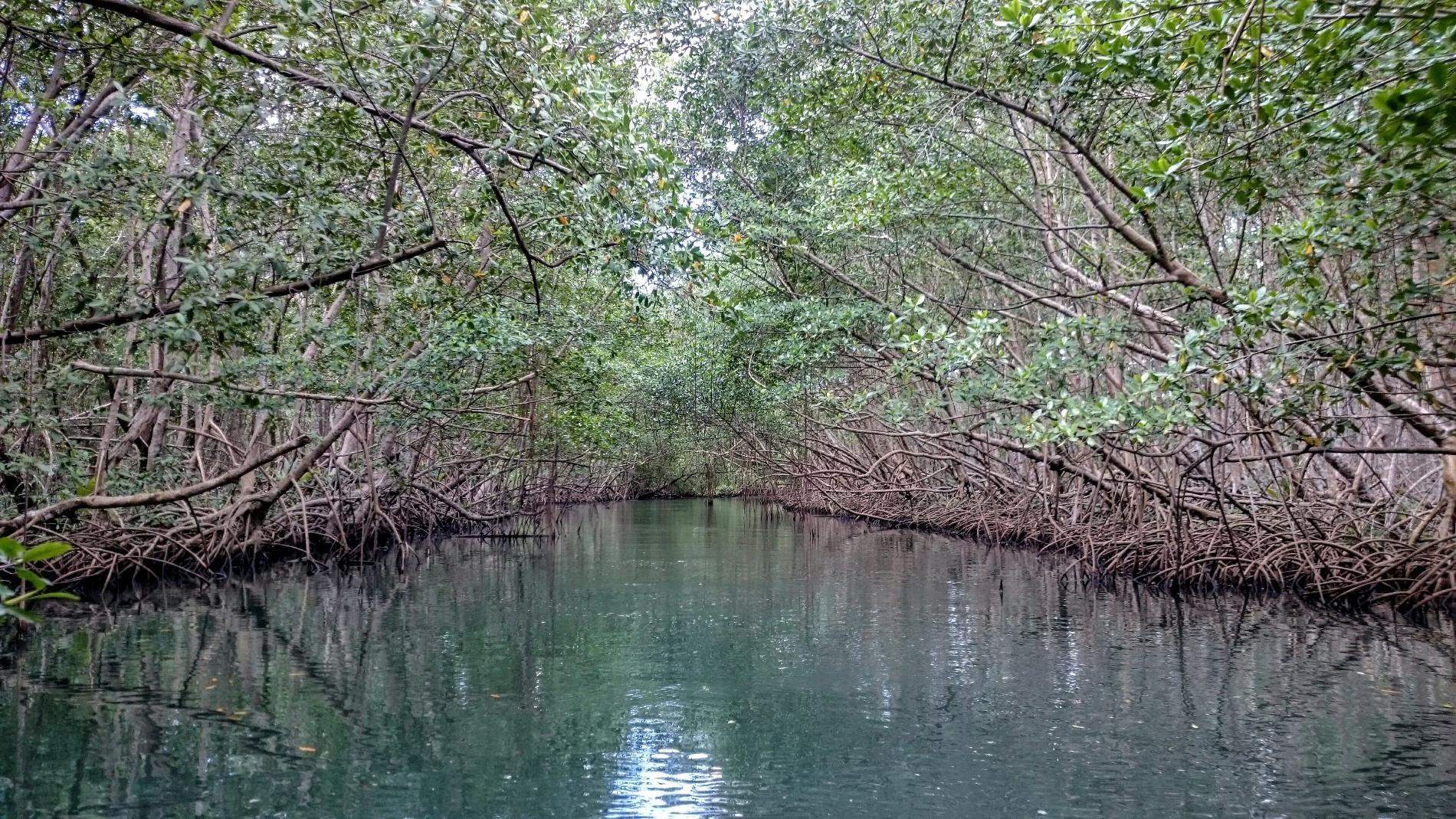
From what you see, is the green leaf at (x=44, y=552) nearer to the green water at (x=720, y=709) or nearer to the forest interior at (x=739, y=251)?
the forest interior at (x=739, y=251)

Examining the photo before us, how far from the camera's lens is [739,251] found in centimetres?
738

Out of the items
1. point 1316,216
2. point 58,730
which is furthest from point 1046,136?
point 58,730

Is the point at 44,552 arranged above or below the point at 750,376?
below

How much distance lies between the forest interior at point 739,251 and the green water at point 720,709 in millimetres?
940

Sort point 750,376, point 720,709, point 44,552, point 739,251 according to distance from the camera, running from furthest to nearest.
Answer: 1. point 750,376
2. point 739,251
3. point 720,709
4. point 44,552

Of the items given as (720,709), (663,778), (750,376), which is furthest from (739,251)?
(750,376)

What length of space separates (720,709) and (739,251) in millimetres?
3480

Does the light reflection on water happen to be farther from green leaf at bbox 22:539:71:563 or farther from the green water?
green leaf at bbox 22:539:71:563

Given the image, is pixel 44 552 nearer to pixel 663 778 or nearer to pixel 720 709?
pixel 663 778

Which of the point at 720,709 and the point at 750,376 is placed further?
the point at 750,376

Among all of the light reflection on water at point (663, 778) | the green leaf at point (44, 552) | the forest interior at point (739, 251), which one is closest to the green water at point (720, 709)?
the light reflection on water at point (663, 778)

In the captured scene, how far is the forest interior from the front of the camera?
433 cm

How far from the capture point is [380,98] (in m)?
4.51

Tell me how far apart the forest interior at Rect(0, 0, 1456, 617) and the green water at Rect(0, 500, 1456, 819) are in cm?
94
